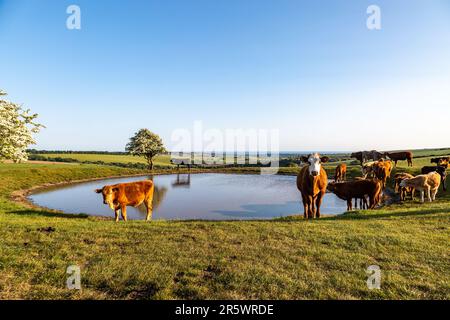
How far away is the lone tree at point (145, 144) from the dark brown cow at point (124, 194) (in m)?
37.3

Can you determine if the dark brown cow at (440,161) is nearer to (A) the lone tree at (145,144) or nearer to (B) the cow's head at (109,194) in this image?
(B) the cow's head at (109,194)

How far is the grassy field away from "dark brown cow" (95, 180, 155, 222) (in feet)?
9.55

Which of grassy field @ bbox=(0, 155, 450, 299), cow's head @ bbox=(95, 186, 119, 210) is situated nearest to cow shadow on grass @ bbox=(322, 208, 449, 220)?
grassy field @ bbox=(0, 155, 450, 299)

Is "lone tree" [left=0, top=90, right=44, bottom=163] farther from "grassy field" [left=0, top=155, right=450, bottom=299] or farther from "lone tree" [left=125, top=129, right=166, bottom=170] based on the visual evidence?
"lone tree" [left=125, top=129, right=166, bottom=170]

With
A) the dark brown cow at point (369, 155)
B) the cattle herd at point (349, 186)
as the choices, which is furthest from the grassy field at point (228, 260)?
the dark brown cow at point (369, 155)

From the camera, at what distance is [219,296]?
14.6ft

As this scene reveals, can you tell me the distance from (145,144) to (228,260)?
46589mm
